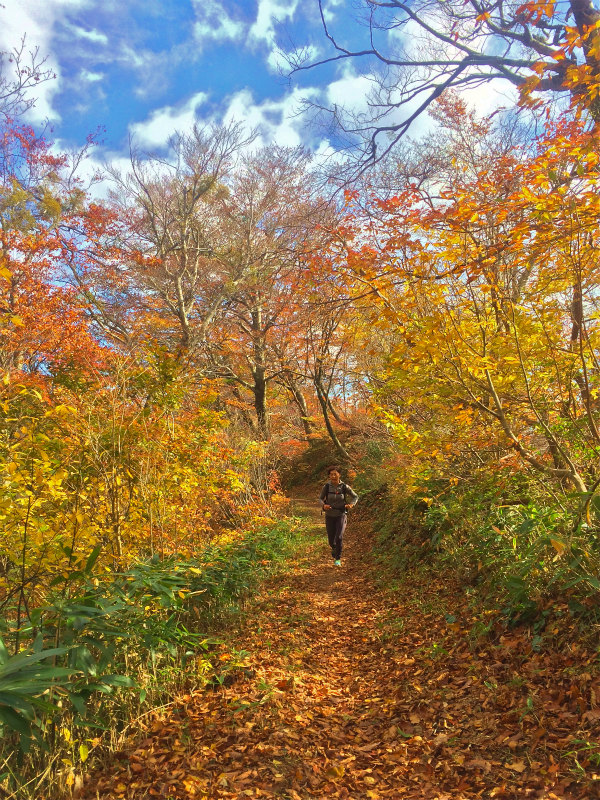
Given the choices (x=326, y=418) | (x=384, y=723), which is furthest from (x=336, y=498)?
(x=326, y=418)

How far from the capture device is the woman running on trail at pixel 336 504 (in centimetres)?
757

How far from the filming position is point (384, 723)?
134 inches

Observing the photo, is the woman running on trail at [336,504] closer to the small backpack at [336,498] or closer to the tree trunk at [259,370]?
the small backpack at [336,498]

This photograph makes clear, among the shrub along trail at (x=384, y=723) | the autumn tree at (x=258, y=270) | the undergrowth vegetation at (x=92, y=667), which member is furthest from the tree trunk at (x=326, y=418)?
the undergrowth vegetation at (x=92, y=667)

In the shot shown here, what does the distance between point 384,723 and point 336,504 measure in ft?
14.0

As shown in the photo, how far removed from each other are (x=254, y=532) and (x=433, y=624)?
3981 mm

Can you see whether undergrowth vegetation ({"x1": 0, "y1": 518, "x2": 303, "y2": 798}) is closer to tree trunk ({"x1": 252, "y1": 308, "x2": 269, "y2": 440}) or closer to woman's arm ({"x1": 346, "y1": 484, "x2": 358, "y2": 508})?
woman's arm ({"x1": 346, "y1": 484, "x2": 358, "y2": 508})

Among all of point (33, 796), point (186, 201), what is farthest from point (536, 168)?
point (186, 201)

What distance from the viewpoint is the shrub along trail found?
2.66m

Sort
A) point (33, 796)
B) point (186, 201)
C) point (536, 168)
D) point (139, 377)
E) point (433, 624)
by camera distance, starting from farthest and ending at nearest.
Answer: point (186, 201) → point (139, 377) → point (433, 624) → point (536, 168) → point (33, 796)

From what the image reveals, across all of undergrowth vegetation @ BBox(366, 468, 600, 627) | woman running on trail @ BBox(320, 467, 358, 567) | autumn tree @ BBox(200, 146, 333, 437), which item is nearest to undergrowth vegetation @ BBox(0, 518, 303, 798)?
undergrowth vegetation @ BBox(366, 468, 600, 627)

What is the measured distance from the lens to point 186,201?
13844mm

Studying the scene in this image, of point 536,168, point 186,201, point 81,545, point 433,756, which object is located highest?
point 186,201

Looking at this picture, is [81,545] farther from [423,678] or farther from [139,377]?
[423,678]
